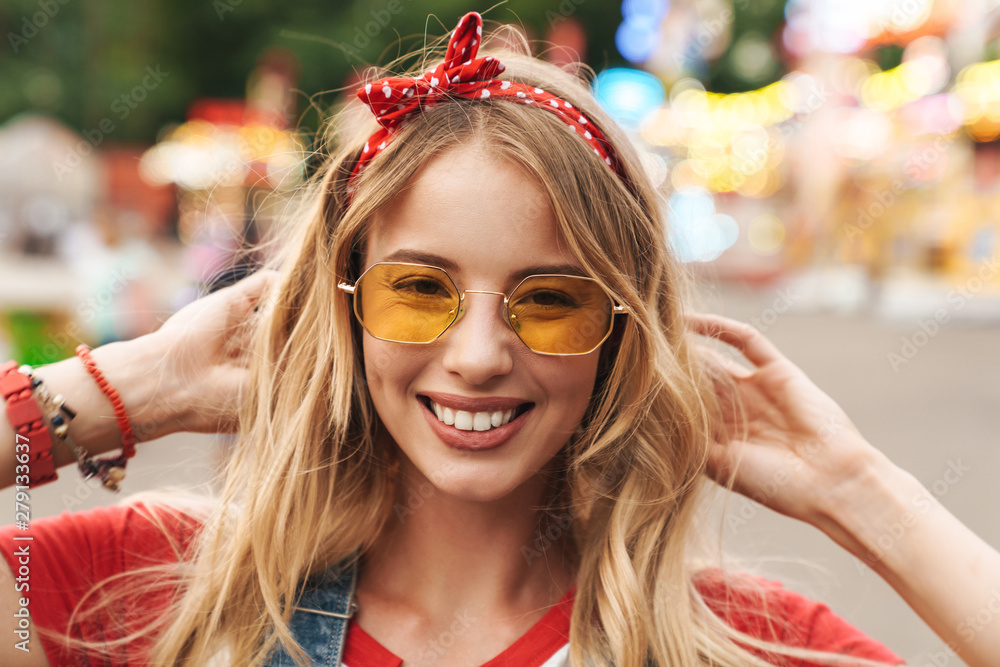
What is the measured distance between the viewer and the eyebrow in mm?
1896

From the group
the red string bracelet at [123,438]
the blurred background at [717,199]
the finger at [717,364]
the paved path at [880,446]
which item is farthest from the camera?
the blurred background at [717,199]

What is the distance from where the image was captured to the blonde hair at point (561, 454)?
2000 mm

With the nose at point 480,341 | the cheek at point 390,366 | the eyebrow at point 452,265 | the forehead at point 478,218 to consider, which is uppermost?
the forehead at point 478,218

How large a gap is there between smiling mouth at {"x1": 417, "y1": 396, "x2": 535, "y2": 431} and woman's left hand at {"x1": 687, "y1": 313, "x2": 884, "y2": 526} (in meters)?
0.64

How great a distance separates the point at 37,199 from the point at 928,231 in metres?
20.1

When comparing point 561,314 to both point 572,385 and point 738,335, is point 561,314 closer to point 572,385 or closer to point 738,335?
point 572,385

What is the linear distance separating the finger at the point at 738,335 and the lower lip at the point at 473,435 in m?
0.67

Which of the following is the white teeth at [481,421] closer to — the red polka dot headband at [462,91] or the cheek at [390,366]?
the cheek at [390,366]

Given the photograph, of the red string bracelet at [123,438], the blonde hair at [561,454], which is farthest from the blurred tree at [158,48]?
the red string bracelet at [123,438]

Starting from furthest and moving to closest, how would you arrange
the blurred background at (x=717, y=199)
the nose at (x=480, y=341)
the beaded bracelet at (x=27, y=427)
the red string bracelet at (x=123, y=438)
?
the blurred background at (x=717, y=199)
the red string bracelet at (x=123, y=438)
the beaded bracelet at (x=27, y=427)
the nose at (x=480, y=341)

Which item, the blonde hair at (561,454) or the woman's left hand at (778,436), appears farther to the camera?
the woman's left hand at (778,436)

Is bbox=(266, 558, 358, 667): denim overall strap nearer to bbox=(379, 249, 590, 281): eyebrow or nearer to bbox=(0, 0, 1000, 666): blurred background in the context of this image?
bbox=(379, 249, 590, 281): eyebrow

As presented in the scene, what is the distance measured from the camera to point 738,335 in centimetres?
236

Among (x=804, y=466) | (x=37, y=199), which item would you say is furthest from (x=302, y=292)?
(x=37, y=199)
